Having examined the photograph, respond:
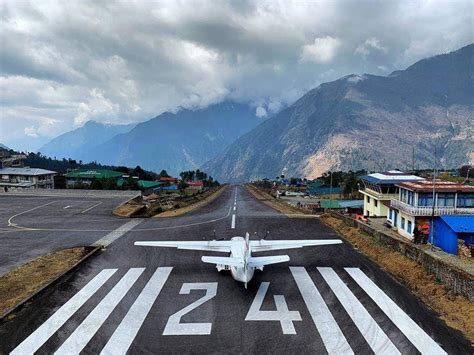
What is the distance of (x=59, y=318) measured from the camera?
74.0 ft

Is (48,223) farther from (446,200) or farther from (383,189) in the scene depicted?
(383,189)

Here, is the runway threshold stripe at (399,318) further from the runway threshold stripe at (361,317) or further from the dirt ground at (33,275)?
the dirt ground at (33,275)

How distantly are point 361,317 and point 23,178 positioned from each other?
130 meters

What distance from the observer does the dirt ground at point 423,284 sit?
2291 cm

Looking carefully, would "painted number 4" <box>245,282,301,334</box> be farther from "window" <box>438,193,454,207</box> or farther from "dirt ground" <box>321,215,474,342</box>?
"window" <box>438,193,454,207</box>

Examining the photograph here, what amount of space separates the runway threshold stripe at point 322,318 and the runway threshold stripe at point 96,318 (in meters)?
13.2

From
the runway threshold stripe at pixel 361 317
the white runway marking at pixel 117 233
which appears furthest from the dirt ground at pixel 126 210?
the runway threshold stripe at pixel 361 317

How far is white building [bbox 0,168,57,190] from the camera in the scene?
121062 millimetres

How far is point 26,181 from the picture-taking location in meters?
123

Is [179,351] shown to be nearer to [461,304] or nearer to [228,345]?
[228,345]

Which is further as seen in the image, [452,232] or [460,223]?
[460,223]

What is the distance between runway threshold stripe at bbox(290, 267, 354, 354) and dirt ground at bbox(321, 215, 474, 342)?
Result: 7.30m

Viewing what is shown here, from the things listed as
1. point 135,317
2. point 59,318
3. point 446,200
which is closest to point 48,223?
point 59,318

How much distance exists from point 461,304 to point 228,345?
16.8 m
